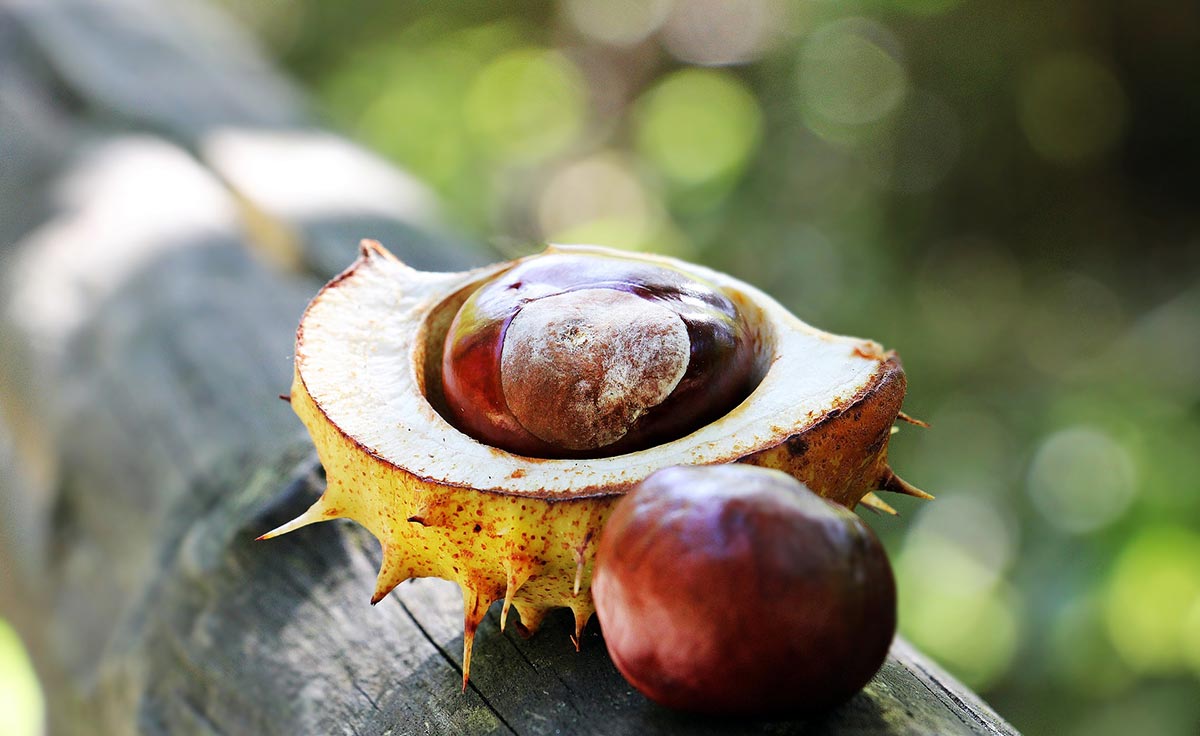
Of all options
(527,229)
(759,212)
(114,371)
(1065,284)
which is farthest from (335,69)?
(114,371)

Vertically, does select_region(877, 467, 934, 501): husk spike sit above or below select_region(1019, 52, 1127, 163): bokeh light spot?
below

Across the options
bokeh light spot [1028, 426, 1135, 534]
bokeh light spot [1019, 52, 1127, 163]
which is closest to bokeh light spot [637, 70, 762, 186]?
bokeh light spot [1019, 52, 1127, 163]

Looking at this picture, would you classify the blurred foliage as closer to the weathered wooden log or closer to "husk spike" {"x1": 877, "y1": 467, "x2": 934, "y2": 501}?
the weathered wooden log

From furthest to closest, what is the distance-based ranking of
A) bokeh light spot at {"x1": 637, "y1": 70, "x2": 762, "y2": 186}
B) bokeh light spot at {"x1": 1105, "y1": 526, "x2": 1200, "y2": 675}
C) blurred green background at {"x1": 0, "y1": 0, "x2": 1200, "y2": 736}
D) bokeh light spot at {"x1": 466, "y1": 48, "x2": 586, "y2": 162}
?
bokeh light spot at {"x1": 466, "y1": 48, "x2": 586, "y2": 162} → bokeh light spot at {"x1": 637, "y1": 70, "x2": 762, "y2": 186} → blurred green background at {"x1": 0, "y1": 0, "x2": 1200, "y2": 736} → bokeh light spot at {"x1": 1105, "y1": 526, "x2": 1200, "y2": 675}

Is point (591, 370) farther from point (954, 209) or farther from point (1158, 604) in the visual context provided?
point (954, 209)

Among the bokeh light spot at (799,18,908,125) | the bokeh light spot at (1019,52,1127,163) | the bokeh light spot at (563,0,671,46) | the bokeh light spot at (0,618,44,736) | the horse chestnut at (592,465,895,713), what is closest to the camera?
the horse chestnut at (592,465,895,713)

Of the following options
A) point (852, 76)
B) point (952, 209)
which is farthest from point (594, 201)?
point (952, 209)
